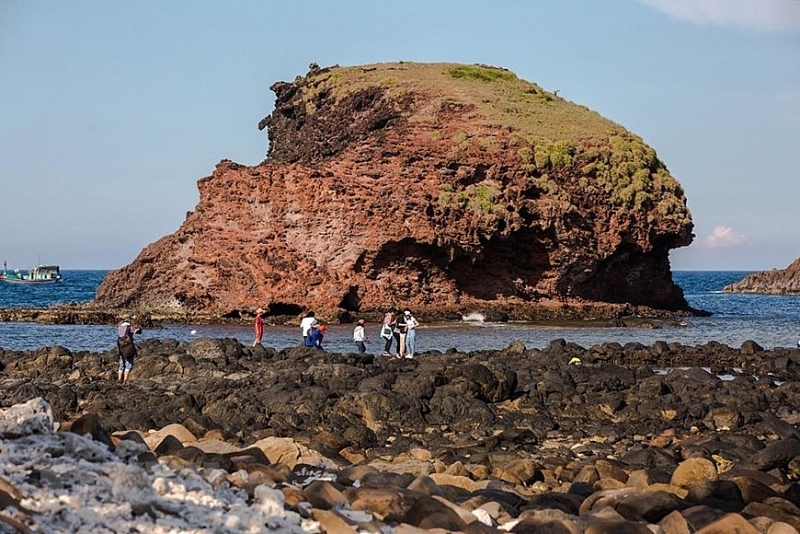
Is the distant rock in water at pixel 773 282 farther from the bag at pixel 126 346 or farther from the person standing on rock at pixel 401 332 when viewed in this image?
the bag at pixel 126 346

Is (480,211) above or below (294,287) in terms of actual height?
above

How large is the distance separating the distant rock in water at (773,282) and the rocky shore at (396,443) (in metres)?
93.2

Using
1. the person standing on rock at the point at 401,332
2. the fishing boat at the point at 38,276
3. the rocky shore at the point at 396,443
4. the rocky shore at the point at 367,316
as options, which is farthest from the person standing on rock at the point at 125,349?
the fishing boat at the point at 38,276

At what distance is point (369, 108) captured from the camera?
6862cm

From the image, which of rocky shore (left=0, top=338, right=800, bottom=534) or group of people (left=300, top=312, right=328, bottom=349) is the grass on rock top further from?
rocky shore (left=0, top=338, right=800, bottom=534)

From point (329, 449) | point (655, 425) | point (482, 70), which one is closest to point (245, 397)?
point (329, 449)

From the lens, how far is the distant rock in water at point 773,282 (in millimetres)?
122688

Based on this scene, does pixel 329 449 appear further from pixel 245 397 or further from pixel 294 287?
pixel 294 287

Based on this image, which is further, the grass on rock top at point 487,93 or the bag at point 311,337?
the grass on rock top at point 487,93

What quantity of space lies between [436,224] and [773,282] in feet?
273

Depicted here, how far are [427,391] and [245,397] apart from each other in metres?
3.68

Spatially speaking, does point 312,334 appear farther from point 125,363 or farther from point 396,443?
point 396,443

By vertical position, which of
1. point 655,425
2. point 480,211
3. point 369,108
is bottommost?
point 655,425

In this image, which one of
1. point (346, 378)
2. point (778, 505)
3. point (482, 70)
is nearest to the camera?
point (778, 505)
